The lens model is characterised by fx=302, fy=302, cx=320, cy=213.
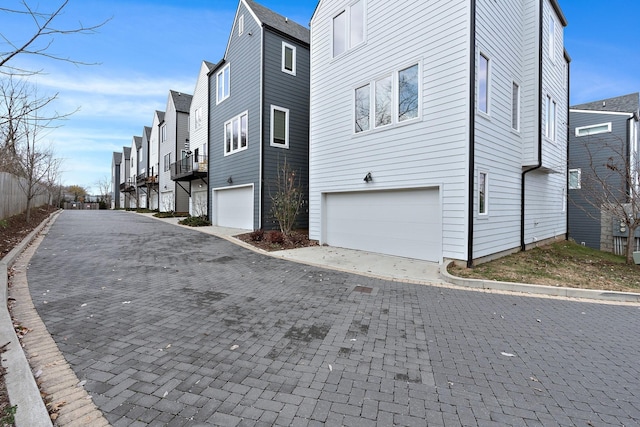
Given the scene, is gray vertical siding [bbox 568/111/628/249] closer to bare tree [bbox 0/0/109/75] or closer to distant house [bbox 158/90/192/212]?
bare tree [bbox 0/0/109/75]

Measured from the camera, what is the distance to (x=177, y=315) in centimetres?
423

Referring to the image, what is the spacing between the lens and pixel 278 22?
15133mm

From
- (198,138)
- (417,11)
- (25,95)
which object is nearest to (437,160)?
(417,11)

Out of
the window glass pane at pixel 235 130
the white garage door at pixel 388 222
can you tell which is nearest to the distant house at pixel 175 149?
the window glass pane at pixel 235 130

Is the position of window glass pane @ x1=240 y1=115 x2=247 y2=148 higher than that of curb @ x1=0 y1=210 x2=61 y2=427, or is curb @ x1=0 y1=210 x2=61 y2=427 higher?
window glass pane @ x1=240 y1=115 x2=247 y2=148

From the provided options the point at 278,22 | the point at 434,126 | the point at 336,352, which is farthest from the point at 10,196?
the point at 434,126

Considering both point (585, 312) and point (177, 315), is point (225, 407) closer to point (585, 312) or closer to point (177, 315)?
point (177, 315)

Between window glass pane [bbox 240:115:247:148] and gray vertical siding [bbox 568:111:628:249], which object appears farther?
gray vertical siding [bbox 568:111:628:249]

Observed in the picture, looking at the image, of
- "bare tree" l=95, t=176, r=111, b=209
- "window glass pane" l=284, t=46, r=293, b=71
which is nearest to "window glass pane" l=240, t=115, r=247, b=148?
"window glass pane" l=284, t=46, r=293, b=71

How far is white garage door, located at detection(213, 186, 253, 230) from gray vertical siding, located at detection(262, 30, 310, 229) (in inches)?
52.2

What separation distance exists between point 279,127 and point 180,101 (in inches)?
634

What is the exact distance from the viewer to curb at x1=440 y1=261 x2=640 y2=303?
543 centimetres

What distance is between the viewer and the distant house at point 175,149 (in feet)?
79.1

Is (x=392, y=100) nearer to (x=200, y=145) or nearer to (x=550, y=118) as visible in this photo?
(x=550, y=118)
